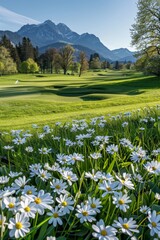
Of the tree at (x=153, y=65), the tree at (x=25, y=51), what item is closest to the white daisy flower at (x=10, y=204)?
the tree at (x=153, y=65)

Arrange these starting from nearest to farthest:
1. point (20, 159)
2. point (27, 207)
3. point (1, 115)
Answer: point (27, 207) → point (20, 159) → point (1, 115)

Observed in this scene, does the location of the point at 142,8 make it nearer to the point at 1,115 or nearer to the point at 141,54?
the point at 141,54

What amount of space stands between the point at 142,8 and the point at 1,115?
87.4 feet

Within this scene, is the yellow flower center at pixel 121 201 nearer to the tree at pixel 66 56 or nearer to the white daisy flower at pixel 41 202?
the white daisy flower at pixel 41 202

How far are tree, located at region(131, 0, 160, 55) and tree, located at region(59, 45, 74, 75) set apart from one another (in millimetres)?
41637

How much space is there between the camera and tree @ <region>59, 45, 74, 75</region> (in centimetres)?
7294

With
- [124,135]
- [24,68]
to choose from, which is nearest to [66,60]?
[24,68]

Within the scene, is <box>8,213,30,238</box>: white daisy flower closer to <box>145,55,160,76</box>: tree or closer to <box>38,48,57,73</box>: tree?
<box>145,55,160,76</box>: tree

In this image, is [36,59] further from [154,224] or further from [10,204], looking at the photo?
[154,224]

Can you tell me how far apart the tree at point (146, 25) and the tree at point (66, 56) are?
41637mm

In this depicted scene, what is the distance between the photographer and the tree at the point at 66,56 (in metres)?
72.9

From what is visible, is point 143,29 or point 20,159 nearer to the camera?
point 20,159

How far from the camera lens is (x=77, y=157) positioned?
1.99 meters

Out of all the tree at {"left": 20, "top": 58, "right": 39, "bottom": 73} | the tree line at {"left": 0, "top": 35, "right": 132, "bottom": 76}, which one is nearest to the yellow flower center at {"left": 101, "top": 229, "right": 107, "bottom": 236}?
the tree line at {"left": 0, "top": 35, "right": 132, "bottom": 76}
